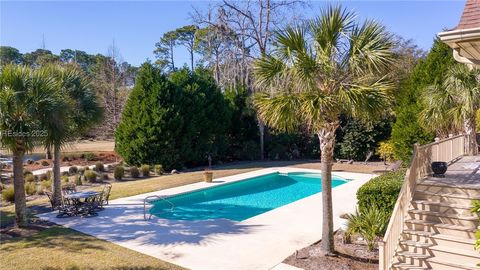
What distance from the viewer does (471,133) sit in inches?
542

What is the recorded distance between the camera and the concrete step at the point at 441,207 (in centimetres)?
792

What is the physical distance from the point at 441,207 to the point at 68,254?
8817 millimetres

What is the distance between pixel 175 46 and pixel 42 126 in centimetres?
4877

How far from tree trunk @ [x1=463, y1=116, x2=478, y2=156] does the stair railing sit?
95 centimetres

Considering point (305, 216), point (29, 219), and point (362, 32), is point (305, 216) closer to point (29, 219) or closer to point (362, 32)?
point (362, 32)

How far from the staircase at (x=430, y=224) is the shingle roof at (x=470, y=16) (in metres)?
3.80

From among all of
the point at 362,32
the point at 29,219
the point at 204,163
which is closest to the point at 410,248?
the point at 362,32

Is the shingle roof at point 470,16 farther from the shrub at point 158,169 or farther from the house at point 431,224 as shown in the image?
the shrub at point 158,169

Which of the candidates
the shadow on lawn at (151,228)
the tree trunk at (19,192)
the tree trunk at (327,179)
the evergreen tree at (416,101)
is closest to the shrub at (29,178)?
the shadow on lawn at (151,228)

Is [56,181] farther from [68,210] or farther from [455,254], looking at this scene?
[455,254]

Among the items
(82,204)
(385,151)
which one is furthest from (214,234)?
(385,151)

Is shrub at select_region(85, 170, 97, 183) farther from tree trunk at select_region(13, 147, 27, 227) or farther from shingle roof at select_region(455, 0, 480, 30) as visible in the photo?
shingle roof at select_region(455, 0, 480, 30)

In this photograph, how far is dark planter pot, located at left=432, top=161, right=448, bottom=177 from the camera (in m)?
9.55

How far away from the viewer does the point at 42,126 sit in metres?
9.36
